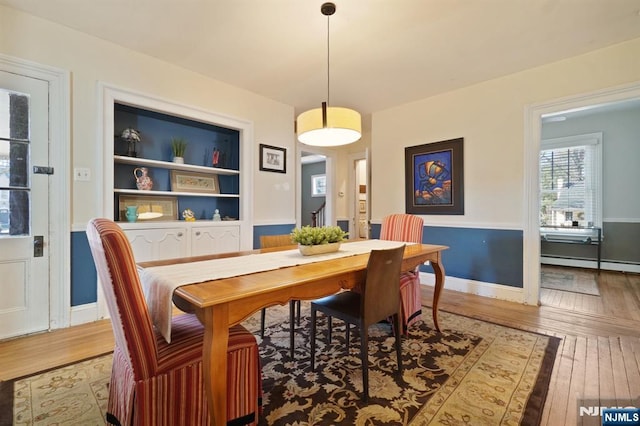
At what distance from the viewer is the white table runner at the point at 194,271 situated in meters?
1.24

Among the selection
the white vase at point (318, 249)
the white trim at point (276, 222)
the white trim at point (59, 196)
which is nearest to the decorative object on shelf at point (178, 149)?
the white trim at point (59, 196)

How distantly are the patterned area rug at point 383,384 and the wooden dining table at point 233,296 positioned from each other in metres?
0.52

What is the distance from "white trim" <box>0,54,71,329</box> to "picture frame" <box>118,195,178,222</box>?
59 cm

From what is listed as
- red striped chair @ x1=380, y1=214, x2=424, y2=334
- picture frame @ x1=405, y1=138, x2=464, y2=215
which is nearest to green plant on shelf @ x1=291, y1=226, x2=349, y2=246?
red striped chair @ x1=380, y1=214, x2=424, y2=334

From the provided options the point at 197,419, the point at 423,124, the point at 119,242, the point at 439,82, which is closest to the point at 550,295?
the point at 423,124

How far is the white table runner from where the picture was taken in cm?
124

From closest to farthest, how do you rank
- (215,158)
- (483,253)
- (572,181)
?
(483,253), (215,158), (572,181)

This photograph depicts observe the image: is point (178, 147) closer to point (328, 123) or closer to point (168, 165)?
point (168, 165)

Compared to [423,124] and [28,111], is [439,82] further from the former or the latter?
[28,111]

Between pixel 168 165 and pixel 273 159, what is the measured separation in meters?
1.39

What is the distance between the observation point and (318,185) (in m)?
8.27

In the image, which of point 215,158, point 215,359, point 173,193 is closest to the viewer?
point 215,359

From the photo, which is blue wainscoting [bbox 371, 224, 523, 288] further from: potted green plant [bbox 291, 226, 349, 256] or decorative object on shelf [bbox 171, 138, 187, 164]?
decorative object on shelf [bbox 171, 138, 187, 164]

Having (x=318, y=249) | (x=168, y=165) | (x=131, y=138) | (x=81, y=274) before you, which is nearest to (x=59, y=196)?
(x=81, y=274)
